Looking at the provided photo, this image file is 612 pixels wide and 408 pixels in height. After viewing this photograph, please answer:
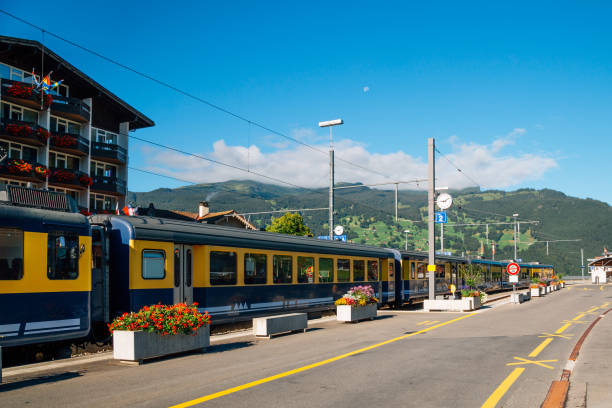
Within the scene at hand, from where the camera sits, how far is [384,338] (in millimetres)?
15523

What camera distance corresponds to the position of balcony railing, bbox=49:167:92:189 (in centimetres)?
3822

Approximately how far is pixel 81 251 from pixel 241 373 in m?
4.98

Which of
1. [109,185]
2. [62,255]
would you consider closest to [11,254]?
[62,255]

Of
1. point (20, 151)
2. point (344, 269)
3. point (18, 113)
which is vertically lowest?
point (344, 269)

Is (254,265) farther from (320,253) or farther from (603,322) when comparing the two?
(603,322)

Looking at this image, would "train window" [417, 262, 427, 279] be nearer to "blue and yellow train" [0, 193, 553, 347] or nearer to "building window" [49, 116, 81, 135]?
"blue and yellow train" [0, 193, 553, 347]

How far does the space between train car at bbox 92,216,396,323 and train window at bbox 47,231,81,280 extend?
1.35 m

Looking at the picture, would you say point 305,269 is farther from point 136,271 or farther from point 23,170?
point 23,170

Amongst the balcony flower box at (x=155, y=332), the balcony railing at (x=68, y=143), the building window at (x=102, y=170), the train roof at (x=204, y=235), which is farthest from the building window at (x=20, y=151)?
the balcony flower box at (x=155, y=332)

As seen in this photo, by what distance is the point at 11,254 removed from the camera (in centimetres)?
1115

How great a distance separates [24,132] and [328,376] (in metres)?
32.2

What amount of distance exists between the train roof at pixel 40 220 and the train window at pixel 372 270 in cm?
1657

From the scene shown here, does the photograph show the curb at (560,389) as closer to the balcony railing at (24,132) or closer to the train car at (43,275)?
the train car at (43,275)

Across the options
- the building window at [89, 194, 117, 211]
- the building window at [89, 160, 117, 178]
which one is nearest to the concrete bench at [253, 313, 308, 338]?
the building window at [89, 194, 117, 211]
